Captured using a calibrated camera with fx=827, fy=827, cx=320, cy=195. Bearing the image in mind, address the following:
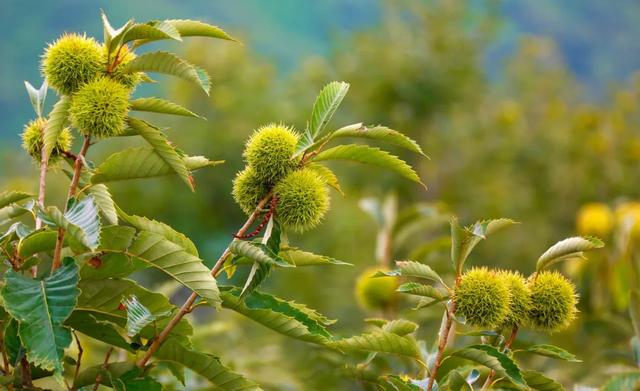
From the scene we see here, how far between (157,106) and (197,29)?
162 millimetres

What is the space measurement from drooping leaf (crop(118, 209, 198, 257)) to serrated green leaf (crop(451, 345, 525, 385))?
0.52 metres

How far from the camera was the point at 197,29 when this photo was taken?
1453mm

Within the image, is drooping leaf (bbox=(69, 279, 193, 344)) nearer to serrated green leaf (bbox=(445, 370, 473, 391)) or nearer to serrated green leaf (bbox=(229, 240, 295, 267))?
serrated green leaf (bbox=(229, 240, 295, 267))

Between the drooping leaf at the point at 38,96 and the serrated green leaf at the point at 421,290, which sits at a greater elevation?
the drooping leaf at the point at 38,96

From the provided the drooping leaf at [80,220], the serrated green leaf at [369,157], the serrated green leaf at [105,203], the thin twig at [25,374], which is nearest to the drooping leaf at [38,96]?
the serrated green leaf at [105,203]

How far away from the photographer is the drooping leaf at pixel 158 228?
4.77 ft

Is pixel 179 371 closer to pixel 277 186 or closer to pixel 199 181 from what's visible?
pixel 277 186

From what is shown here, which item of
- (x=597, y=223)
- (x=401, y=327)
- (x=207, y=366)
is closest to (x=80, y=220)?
(x=207, y=366)

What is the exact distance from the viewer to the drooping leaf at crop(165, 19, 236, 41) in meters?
1.41

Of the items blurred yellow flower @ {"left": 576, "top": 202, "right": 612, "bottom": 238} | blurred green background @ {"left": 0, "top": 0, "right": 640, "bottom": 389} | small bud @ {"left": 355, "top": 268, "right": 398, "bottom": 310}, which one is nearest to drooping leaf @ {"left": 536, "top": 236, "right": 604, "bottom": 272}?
small bud @ {"left": 355, "top": 268, "right": 398, "bottom": 310}

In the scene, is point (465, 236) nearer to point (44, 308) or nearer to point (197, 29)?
point (197, 29)

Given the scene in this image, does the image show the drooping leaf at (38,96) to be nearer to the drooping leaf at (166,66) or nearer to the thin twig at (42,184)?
the thin twig at (42,184)

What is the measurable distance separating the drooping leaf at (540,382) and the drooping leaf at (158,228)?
656 millimetres

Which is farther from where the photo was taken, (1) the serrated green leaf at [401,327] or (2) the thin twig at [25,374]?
(1) the serrated green leaf at [401,327]
